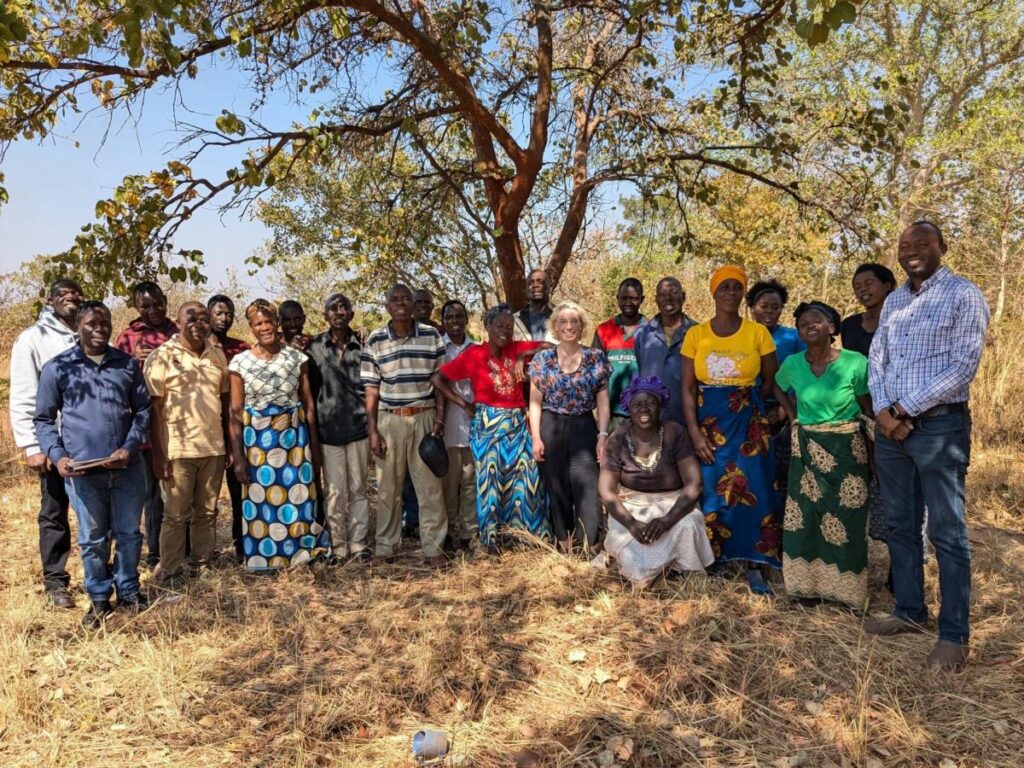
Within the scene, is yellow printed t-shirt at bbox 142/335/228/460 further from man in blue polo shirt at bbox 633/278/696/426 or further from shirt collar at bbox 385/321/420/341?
man in blue polo shirt at bbox 633/278/696/426

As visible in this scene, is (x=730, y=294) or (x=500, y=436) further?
(x=500, y=436)

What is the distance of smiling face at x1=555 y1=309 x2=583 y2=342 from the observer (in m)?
4.80

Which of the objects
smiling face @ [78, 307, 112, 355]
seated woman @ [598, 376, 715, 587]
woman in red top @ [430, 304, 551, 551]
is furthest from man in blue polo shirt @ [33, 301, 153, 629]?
seated woman @ [598, 376, 715, 587]

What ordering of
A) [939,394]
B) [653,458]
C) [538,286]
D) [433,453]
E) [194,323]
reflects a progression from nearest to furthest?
[939,394], [653,458], [194,323], [433,453], [538,286]

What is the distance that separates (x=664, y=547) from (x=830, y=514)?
941 millimetres

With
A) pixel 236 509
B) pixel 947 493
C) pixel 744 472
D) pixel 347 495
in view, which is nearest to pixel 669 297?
pixel 744 472

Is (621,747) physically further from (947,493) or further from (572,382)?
(572,382)

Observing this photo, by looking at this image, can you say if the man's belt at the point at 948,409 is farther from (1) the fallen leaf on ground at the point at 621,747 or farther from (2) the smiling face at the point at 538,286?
(2) the smiling face at the point at 538,286

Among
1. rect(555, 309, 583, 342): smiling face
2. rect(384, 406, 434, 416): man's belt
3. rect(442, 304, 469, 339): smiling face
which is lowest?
rect(384, 406, 434, 416): man's belt

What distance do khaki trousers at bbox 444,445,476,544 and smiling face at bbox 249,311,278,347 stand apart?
57.3 inches

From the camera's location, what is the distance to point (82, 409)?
13.3ft

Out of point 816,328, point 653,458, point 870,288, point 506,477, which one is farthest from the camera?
point 506,477

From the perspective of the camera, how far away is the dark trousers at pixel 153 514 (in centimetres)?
509

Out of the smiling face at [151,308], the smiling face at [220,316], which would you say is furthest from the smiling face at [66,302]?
the smiling face at [220,316]
